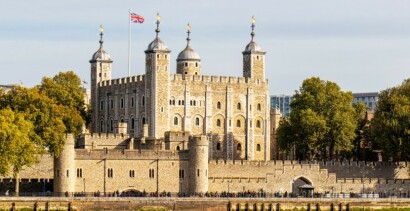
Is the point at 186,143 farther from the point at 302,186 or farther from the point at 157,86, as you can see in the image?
the point at 157,86

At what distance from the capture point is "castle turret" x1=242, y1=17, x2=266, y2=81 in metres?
140

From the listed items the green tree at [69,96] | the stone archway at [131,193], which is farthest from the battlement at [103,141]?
the stone archway at [131,193]

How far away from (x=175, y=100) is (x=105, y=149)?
2361 centimetres

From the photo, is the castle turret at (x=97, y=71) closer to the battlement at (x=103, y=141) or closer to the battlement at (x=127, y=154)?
the battlement at (x=103, y=141)

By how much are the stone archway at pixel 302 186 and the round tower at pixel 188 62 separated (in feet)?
82.8

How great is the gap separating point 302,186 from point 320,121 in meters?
14.7

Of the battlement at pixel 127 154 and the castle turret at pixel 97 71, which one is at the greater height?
the castle turret at pixel 97 71

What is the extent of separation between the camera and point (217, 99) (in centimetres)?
13688

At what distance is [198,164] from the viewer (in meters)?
112

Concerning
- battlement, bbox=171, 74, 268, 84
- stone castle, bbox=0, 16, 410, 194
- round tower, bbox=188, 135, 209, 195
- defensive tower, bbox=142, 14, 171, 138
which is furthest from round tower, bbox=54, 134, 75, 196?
battlement, bbox=171, 74, 268, 84

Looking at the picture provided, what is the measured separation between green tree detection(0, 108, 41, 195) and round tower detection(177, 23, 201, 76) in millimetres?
34659

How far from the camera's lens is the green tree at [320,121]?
5000 inches

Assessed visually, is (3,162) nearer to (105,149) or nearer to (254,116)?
(105,149)

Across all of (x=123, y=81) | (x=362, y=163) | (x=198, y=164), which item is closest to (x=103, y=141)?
(x=198, y=164)
